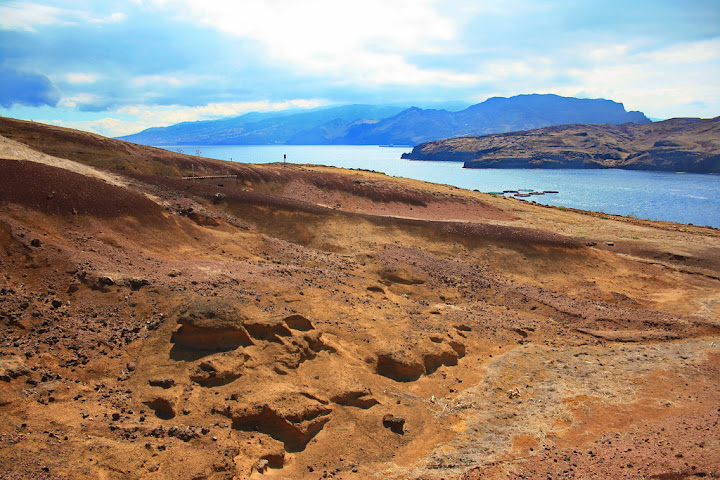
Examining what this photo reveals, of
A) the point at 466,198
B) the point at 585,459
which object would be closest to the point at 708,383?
the point at 585,459

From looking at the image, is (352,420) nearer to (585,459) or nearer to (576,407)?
(585,459)

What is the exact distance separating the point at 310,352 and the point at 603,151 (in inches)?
7080

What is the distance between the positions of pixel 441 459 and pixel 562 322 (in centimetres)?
1238

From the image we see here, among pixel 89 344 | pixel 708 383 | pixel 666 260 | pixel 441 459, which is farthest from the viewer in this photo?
pixel 666 260

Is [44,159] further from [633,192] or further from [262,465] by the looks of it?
[633,192]

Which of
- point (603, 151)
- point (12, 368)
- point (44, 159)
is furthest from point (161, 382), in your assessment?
point (603, 151)

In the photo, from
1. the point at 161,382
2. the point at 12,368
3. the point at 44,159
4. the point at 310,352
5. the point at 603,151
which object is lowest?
the point at 310,352

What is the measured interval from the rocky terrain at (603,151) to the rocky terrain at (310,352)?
141 m

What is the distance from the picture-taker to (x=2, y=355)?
9281 millimetres

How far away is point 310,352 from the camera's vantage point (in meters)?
12.6

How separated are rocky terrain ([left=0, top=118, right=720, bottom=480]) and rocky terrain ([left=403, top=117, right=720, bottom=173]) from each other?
141 metres

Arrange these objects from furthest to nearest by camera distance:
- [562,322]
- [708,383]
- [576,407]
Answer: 1. [562,322]
2. [708,383]
3. [576,407]

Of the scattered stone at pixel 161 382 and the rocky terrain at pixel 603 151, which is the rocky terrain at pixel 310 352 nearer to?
the scattered stone at pixel 161 382

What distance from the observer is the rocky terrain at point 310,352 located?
8.92 m
